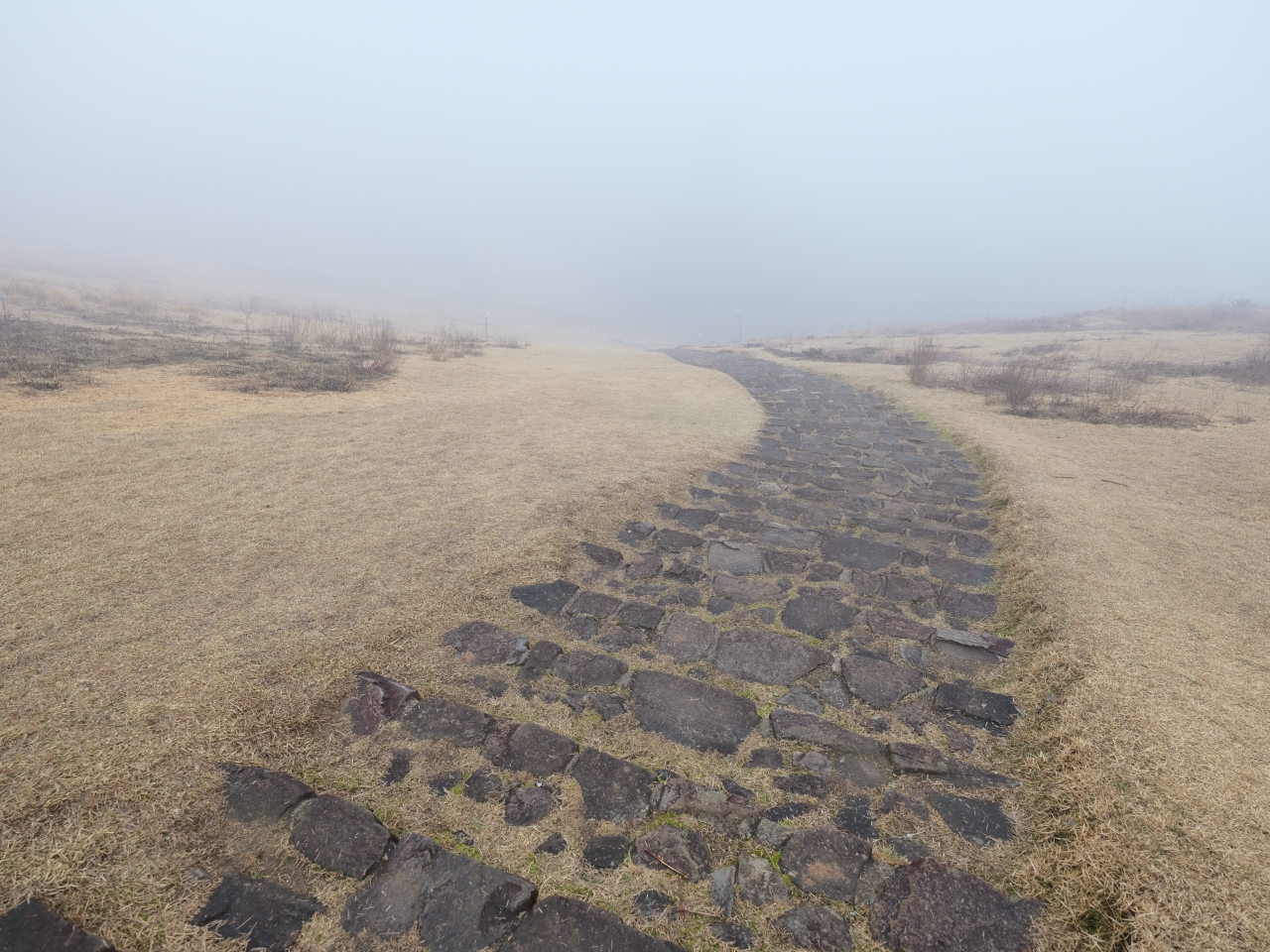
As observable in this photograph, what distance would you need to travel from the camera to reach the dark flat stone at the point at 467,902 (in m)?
1.67

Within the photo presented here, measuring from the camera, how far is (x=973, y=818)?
2115mm

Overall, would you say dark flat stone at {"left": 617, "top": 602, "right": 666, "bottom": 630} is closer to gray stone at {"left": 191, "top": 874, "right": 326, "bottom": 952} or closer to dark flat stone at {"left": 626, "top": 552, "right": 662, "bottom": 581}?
dark flat stone at {"left": 626, "top": 552, "right": 662, "bottom": 581}

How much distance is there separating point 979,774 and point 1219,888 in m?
0.72

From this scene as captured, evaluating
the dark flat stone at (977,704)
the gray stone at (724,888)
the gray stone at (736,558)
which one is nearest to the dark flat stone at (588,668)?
the gray stone at (724,888)

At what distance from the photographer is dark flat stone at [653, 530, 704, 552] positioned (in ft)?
14.6

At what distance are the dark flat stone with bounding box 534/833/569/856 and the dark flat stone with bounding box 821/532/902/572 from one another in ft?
9.79

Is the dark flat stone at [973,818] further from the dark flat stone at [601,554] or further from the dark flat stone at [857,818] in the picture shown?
the dark flat stone at [601,554]

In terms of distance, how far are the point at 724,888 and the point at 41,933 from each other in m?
1.93

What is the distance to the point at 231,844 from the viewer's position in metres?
1.85

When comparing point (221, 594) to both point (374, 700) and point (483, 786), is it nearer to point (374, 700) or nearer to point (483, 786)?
point (374, 700)

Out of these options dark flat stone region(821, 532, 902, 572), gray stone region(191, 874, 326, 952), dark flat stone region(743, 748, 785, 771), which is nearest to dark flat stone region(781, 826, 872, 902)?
dark flat stone region(743, 748, 785, 771)

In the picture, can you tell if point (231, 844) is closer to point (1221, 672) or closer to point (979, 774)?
point (979, 774)

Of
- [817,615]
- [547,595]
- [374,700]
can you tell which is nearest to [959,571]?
[817,615]

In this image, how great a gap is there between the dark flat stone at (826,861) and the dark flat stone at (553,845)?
0.76 meters
